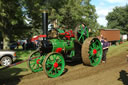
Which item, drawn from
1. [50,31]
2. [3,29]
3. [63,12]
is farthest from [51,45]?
[63,12]

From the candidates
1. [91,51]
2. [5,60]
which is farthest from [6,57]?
[91,51]

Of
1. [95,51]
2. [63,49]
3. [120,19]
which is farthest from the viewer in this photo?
[120,19]

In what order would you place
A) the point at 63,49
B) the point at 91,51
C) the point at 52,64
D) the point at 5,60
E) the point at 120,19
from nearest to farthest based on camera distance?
the point at 52,64 → the point at 63,49 → the point at 91,51 → the point at 5,60 → the point at 120,19

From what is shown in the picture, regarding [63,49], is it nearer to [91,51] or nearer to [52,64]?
[52,64]

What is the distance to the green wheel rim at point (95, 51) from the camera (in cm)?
669

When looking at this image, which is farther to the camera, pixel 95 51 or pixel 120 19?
pixel 120 19

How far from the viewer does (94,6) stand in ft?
78.9

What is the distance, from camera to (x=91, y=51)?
6.69 m

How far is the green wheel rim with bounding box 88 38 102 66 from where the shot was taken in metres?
6.69

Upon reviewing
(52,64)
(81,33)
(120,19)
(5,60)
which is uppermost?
(120,19)

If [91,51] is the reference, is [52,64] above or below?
below

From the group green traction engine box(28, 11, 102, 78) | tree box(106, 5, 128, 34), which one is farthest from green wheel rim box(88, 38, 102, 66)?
tree box(106, 5, 128, 34)

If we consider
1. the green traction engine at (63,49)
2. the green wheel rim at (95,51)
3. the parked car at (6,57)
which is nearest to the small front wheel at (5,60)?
the parked car at (6,57)

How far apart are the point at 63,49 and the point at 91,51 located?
1.39 m
